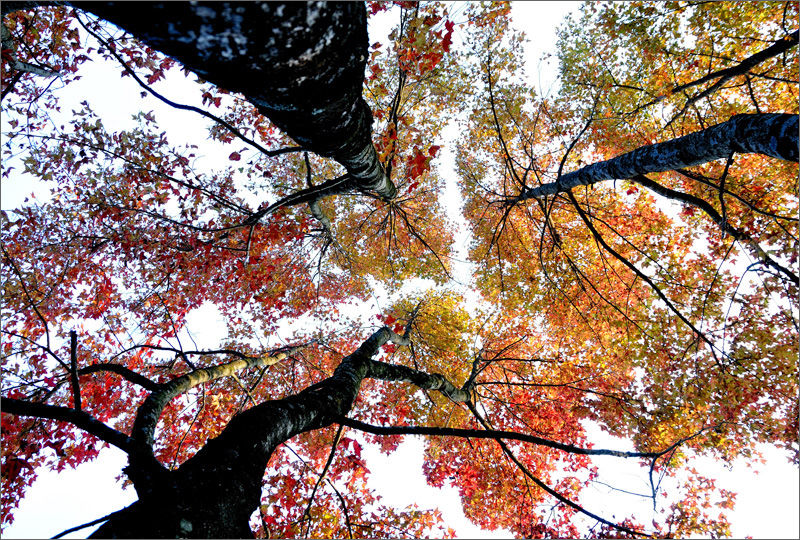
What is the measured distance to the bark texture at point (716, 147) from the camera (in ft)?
8.43

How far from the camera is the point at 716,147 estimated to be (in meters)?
3.28

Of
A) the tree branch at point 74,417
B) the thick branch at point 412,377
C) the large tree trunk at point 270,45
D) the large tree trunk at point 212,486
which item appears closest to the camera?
the large tree trunk at point 270,45

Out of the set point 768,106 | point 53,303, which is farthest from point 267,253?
point 768,106

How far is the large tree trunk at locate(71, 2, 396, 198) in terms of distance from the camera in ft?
3.29

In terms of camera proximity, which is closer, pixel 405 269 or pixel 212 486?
pixel 212 486

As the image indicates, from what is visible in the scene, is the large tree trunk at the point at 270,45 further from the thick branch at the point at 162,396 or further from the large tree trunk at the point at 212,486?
the thick branch at the point at 162,396

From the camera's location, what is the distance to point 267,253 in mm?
8930

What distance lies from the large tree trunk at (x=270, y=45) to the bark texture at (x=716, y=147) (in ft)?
8.14

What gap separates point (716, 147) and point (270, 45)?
14.5 feet

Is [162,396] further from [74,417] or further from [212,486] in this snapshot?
[212,486]

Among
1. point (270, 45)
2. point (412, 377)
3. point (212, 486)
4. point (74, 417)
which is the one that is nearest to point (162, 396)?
point (74, 417)

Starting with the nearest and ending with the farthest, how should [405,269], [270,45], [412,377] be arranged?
[270,45] → [412,377] → [405,269]

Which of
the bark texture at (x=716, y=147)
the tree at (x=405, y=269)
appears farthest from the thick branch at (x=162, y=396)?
the bark texture at (x=716, y=147)

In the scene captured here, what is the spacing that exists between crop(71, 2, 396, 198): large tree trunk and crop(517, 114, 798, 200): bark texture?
2483 mm
